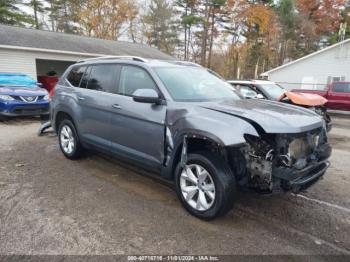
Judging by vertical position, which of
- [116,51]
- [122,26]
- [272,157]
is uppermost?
[122,26]

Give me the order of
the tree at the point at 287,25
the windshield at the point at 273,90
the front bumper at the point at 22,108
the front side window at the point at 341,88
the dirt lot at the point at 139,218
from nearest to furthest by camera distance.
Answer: the dirt lot at the point at 139,218 → the front bumper at the point at 22,108 → the windshield at the point at 273,90 → the front side window at the point at 341,88 → the tree at the point at 287,25

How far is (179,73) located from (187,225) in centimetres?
215

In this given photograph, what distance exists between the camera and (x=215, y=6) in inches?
1293

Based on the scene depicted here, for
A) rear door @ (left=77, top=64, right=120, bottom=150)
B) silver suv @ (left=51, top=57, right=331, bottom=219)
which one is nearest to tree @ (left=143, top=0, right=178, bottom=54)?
rear door @ (left=77, top=64, right=120, bottom=150)

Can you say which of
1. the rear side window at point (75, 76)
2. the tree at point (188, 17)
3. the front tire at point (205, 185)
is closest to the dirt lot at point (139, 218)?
the front tire at point (205, 185)

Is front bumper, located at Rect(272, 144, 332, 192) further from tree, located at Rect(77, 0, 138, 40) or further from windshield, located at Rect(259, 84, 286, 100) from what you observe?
tree, located at Rect(77, 0, 138, 40)

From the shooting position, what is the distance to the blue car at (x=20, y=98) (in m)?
9.44

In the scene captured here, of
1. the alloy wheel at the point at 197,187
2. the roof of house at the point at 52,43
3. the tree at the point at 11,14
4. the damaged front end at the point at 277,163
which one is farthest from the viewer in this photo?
the tree at the point at 11,14

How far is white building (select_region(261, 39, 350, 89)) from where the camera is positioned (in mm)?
22062

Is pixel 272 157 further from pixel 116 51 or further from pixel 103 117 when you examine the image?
pixel 116 51

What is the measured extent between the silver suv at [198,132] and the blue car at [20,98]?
5476 millimetres

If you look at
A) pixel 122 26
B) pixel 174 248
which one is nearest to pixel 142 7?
pixel 122 26

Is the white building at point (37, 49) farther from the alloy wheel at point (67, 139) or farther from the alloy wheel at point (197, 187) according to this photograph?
the alloy wheel at point (197, 187)

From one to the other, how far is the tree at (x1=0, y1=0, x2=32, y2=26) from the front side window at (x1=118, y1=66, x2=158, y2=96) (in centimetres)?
3243
